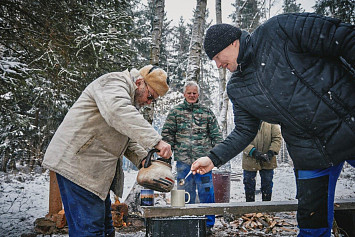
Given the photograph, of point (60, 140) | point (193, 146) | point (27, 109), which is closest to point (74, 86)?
point (193, 146)

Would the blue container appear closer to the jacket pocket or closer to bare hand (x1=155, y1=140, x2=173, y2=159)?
bare hand (x1=155, y1=140, x2=173, y2=159)

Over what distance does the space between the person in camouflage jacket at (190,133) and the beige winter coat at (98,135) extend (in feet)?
7.42

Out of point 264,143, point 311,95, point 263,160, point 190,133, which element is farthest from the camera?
point 264,143

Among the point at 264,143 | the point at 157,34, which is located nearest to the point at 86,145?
the point at 264,143

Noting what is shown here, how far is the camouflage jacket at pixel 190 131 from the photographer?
440 centimetres

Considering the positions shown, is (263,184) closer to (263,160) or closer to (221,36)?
(263,160)

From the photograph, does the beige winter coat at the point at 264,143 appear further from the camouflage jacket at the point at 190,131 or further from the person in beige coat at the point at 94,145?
the person in beige coat at the point at 94,145

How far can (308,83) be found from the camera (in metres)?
1.64

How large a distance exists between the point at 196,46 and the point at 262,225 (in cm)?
441

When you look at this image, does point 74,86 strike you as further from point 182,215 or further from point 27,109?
point 27,109

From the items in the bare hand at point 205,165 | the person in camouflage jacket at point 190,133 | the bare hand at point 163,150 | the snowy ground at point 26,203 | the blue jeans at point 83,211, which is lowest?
the snowy ground at point 26,203

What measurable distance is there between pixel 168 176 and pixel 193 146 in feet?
7.37

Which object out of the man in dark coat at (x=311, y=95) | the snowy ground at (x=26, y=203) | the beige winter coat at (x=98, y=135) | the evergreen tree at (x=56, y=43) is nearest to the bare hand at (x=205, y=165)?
the beige winter coat at (x=98, y=135)

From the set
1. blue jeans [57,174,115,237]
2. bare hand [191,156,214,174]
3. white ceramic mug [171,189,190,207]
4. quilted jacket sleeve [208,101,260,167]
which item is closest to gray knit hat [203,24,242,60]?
quilted jacket sleeve [208,101,260,167]
